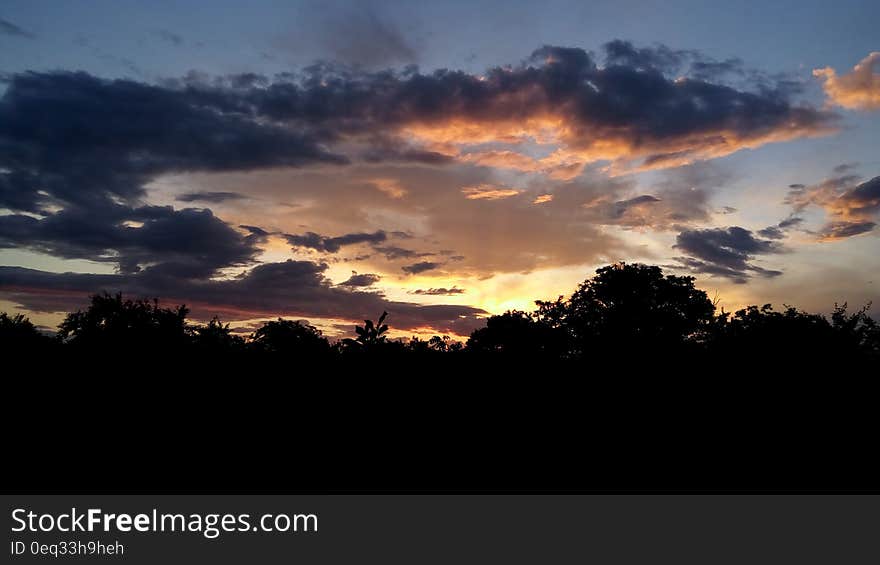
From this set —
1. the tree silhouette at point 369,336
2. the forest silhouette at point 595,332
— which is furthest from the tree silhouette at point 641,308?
the tree silhouette at point 369,336

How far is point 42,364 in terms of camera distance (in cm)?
1800

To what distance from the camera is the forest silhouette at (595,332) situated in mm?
21438

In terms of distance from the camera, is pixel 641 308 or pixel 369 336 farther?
pixel 641 308

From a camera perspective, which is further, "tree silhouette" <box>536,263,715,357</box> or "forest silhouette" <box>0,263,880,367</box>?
"tree silhouette" <box>536,263,715,357</box>

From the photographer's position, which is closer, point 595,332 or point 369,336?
point 369,336

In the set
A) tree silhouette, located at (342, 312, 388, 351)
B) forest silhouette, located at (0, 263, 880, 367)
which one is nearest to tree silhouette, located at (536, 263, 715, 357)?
forest silhouette, located at (0, 263, 880, 367)

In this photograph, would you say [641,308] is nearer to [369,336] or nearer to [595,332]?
[595,332]

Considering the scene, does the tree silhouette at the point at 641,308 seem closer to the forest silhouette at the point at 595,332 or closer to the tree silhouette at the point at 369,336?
the forest silhouette at the point at 595,332

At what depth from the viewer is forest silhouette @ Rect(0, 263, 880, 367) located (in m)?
21.4

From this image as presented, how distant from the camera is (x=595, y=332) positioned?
185ft

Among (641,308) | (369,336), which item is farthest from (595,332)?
(369,336)

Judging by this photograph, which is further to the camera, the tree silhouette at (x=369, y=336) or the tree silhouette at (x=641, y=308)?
the tree silhouette at (x=641, y=308)

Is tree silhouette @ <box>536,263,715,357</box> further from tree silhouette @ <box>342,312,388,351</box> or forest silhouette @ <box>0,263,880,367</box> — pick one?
tree silhouette @ <box>342,312,388,351</box>
